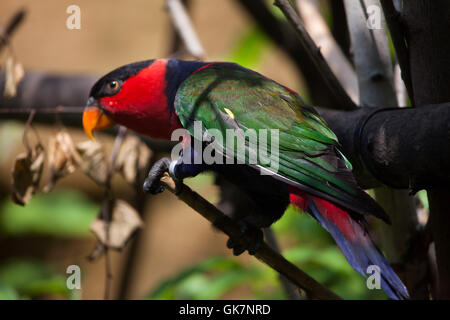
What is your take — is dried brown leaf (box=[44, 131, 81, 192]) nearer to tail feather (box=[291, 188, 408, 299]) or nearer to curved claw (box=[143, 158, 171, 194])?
curved claw (box=[143, 158, 171, 194])

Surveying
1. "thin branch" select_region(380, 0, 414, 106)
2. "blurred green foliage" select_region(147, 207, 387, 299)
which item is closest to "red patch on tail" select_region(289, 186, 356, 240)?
"thin branch" select_region(380, 0, 414, 106)

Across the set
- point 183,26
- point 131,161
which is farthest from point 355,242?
point 183,26

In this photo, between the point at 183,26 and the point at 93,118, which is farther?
the point at 183,26

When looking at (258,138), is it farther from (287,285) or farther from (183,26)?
(183,26)

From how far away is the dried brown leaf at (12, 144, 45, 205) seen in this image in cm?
157

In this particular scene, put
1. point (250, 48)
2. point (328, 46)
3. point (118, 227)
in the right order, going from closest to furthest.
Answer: point (118, 227)
point (328, 46)
point (250, 48)

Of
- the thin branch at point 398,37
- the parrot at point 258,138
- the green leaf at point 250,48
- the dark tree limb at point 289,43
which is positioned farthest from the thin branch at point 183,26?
the thin branch at point 398,37

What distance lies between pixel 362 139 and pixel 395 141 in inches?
5.8

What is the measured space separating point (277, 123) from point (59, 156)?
0.76 meters

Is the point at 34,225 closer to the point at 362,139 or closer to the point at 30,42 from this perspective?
the point at 30,42

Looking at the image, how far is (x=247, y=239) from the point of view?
4.75ft

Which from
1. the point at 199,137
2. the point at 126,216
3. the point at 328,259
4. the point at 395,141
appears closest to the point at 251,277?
the point at 328,259

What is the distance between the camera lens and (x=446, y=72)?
1132 mm

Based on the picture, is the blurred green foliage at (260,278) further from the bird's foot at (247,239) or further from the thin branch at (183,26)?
the thin branch at (183,26)
